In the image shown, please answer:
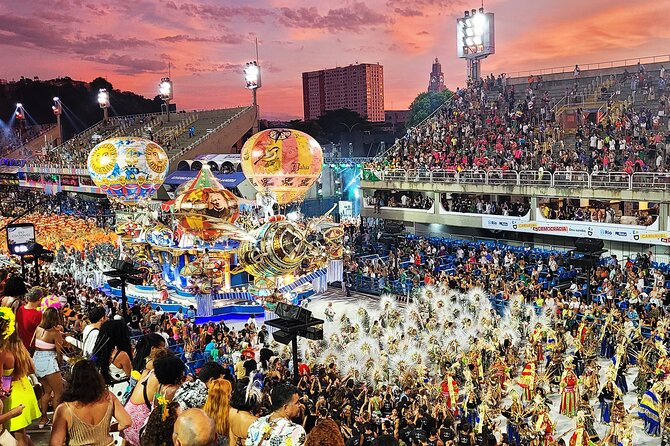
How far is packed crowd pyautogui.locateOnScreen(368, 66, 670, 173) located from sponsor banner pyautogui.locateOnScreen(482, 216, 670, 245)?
2.24 metres

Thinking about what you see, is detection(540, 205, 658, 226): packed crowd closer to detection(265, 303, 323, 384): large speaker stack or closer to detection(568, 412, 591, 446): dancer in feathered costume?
detection(568, 412, 591, 446): dancer in feathered costume

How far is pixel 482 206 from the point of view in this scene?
2859 cm

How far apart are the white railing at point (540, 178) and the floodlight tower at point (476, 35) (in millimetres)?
11673

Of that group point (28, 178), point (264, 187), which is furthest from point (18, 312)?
point (28, 178)

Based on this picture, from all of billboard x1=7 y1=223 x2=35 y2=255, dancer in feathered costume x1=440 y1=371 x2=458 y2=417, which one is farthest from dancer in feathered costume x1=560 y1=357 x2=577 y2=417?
billboard x1=7 y1=223 x2=35 y2=255

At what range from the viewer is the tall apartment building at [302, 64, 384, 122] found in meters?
138

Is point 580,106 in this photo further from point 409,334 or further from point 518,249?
point 409,334

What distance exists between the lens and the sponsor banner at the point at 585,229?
22.4m

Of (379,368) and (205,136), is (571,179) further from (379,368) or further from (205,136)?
(205,136)

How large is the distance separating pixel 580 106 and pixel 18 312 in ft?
90.5

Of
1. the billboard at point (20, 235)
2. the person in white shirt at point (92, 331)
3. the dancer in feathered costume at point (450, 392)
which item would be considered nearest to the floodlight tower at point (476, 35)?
the billboard at point (20, 235)

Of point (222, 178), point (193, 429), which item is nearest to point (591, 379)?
point (193, 429)

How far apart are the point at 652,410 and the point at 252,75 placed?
40.3m

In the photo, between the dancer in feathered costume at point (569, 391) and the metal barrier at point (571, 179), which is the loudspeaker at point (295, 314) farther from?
the metal barrier at point (571, 179)
